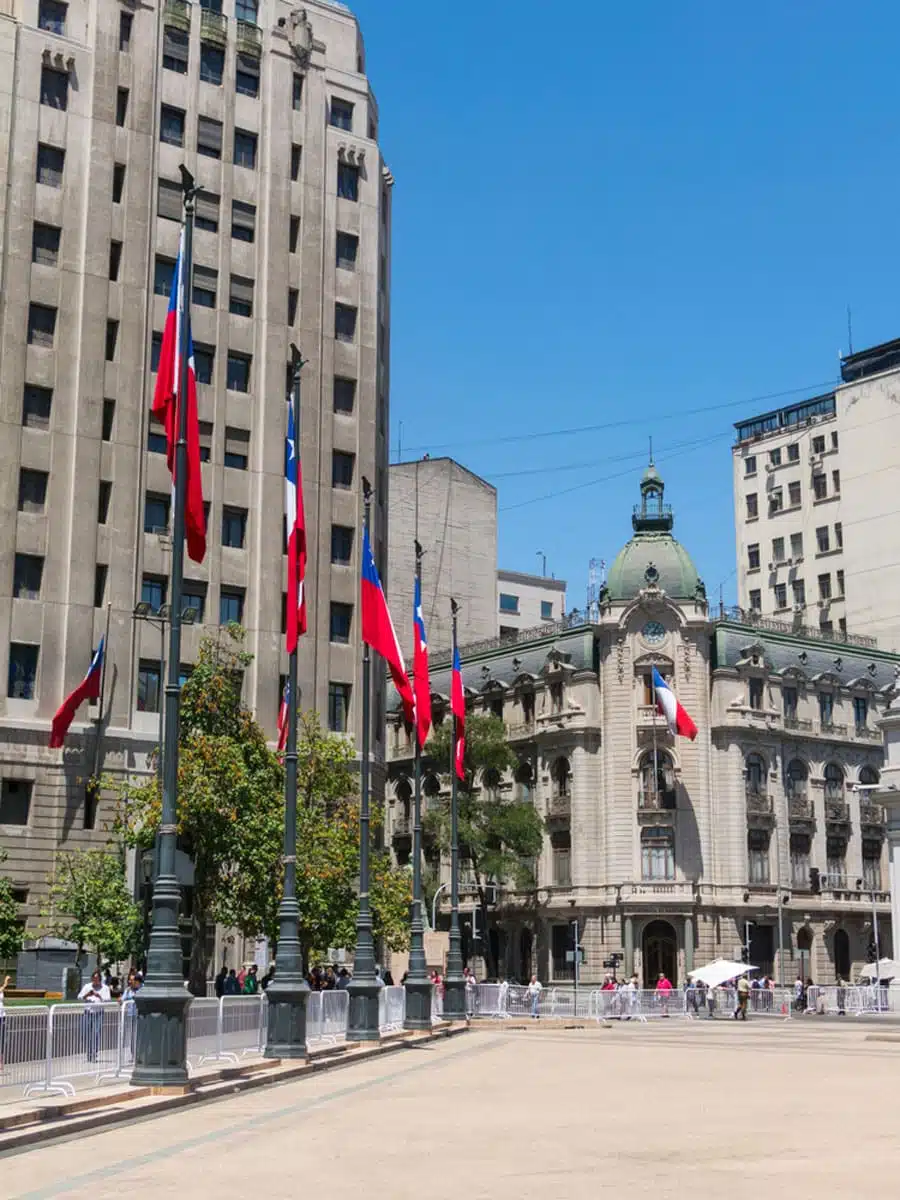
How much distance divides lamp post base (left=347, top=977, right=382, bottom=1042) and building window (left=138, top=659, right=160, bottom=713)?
23.4 metres

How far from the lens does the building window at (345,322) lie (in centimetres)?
6681

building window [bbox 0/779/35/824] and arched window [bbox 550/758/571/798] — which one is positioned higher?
arched window [bbox 550/758/571/798]

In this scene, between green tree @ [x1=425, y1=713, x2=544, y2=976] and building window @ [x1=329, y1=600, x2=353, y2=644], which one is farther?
green tree @ [x1=425, y1=713, x2=544, y2=976]

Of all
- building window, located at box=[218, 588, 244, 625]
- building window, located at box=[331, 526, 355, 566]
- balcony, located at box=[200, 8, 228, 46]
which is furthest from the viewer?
building window, located at box=[331, 526, 355, 566]

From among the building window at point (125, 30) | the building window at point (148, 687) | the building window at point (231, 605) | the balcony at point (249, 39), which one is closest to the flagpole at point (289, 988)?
the building window at point (148, 687)

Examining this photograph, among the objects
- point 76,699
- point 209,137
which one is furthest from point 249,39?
point 76,699

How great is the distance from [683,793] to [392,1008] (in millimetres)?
44594

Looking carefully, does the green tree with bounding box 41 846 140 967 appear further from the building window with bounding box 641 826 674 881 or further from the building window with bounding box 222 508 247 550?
the building window with bounding box 641 826 674 881

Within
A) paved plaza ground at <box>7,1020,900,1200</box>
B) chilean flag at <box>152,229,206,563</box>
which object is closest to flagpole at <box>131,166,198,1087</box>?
chilean flag at <box>152,229,206,563</box>

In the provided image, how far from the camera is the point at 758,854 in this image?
85375mm

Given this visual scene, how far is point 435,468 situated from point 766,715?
94.7ft

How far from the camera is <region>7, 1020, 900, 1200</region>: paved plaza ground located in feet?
44.2

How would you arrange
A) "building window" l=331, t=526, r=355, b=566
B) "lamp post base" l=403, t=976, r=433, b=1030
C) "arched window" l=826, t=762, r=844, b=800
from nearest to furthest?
"lamp post base" l=403, t=976, r=433, b=1030
"building window" l=331, t=526, r=355, b=566
"arched window" l=826, t=762, r=844, b=800

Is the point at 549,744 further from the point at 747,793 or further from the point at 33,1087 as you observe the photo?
the point at 33,1087
